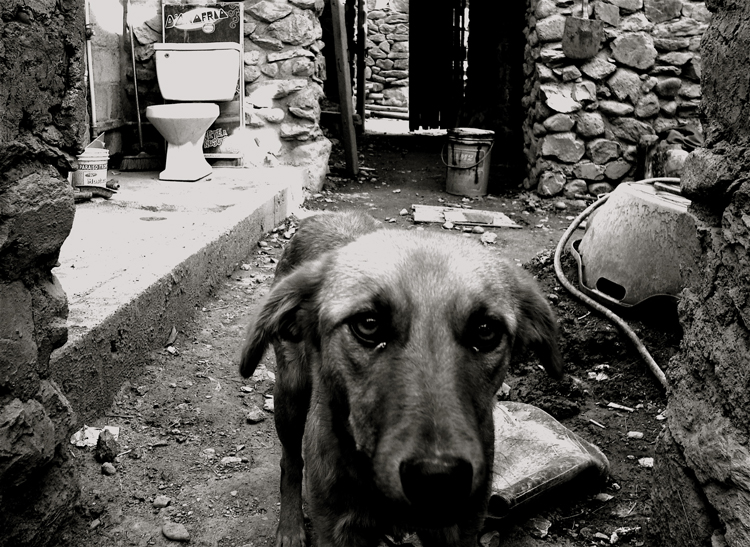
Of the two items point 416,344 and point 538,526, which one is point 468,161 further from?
point 416,344

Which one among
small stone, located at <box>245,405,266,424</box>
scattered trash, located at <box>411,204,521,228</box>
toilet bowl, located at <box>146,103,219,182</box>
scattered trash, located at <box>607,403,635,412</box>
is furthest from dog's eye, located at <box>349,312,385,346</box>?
toilet bowl, located at <box>146,103,219,182</box>

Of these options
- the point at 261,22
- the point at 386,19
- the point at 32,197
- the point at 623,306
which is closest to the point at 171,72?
the point at 261,22

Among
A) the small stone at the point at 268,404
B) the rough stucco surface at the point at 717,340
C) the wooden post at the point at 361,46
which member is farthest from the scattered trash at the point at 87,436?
the wooden post at the point at 361,46

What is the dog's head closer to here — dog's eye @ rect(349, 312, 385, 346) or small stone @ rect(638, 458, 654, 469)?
dog's eye @ rect(349, 312, 385, 346)

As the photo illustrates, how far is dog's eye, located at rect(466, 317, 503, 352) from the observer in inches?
77.5

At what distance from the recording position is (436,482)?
63.1 inches

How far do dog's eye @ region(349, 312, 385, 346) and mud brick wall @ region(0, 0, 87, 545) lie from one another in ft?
3.52

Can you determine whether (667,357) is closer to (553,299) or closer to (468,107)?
(553,299)

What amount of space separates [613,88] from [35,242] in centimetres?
833

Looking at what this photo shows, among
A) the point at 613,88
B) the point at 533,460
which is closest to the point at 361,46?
the point at 613,88

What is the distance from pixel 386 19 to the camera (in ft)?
78.2

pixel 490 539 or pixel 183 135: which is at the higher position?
pixel 183 135

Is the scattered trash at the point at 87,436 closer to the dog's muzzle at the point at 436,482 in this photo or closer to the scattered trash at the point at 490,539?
the scattered trash at the point at 490,539

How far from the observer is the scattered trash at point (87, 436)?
3.12m
